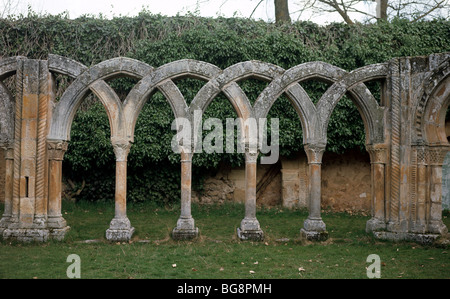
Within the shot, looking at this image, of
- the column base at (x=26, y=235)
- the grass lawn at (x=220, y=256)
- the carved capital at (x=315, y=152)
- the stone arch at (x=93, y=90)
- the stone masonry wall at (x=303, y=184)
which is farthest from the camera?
the stone masonry wall at (x=303, y=184)

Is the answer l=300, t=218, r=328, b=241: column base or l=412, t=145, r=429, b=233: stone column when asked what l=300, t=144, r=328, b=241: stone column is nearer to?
l=300, t=218, r=328, b=241: column base

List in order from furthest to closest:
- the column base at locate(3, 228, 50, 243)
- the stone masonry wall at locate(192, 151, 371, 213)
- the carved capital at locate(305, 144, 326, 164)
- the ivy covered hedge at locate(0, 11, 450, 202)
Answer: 1. the stone masonry wall at locate(192, 151, 371, 213)
2. the ivy covered hedge at locate(0, 11, 450, 202)
3. the carved capital at locate(305, 144, 326, 164)
4. the column base at locate(3, 228, 50, 243)

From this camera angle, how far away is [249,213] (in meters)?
8.09

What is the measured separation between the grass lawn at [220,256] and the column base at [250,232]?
16cm

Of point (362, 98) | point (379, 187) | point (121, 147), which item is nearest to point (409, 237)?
point (379, 187)

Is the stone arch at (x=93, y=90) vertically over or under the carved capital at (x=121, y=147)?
over

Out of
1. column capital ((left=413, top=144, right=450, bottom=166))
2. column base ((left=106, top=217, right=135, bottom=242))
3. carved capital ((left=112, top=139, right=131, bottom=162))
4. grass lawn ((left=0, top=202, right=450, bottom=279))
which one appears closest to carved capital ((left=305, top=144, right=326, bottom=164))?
grass lawn ((left=0, top=202, right=450, bottom=279))

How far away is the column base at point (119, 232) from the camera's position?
7809 millimetres

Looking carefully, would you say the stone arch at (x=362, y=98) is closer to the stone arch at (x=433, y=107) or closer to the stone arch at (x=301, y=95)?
the stone arch at (x=301, y=95)

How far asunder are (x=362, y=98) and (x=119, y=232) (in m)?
5.93

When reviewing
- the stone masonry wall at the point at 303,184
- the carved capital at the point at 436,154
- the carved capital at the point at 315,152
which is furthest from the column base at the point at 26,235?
the carved capital at the point at 436,154

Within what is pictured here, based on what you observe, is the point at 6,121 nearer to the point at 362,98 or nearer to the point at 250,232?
the point at 250,232

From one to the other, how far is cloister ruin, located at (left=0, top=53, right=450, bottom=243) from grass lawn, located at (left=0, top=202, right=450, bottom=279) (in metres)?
0.38

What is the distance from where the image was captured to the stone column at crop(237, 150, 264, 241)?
26.1 feet
